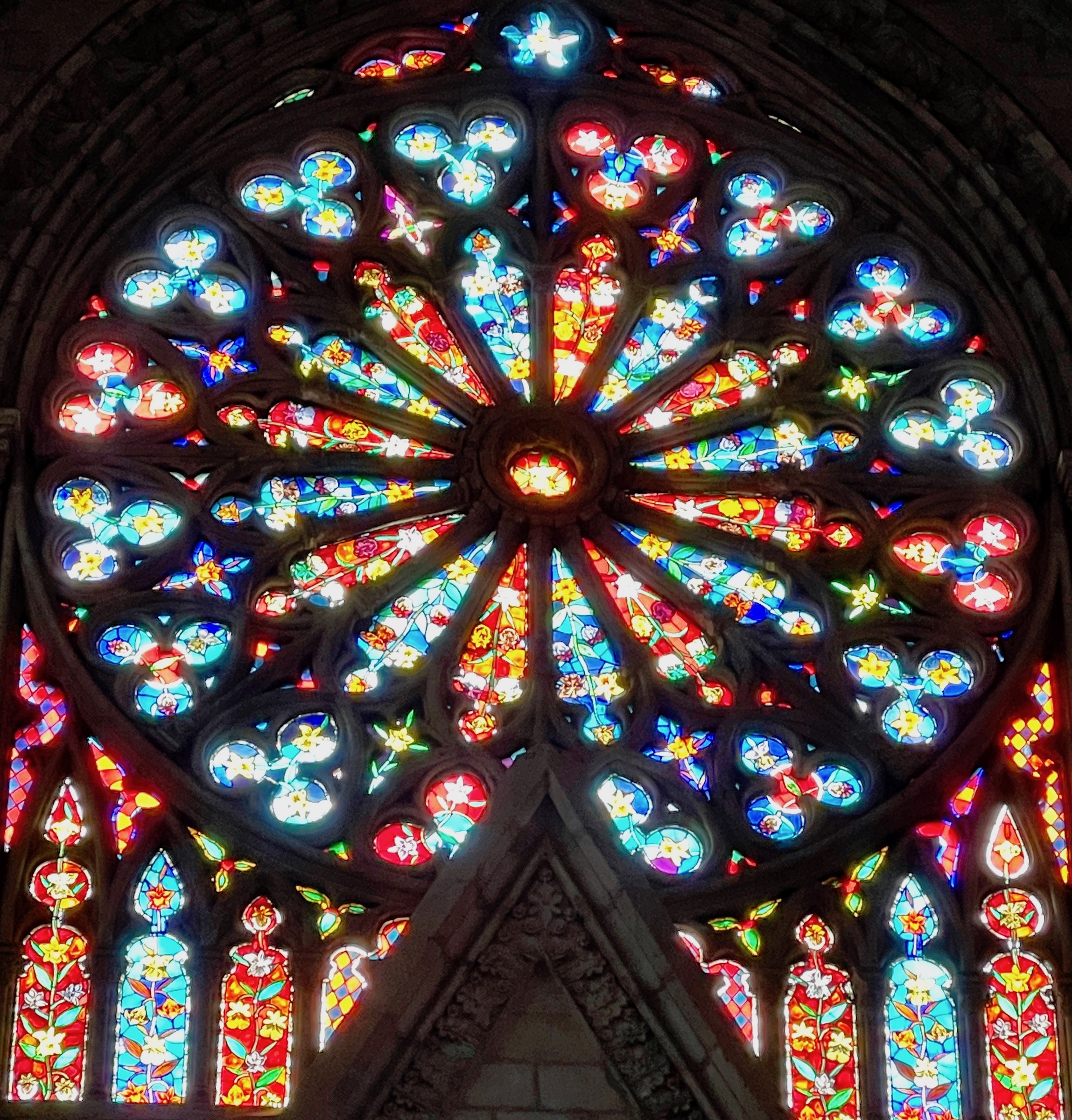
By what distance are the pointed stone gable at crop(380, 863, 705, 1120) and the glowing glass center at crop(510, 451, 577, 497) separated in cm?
252

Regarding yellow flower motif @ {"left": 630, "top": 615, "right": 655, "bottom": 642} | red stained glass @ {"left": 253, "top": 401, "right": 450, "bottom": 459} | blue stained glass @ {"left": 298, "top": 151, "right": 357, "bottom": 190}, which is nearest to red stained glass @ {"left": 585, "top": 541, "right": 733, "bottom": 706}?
yellow flower motif @ {"left": 630, "top": 615, "right": 655, "bottom": 642}

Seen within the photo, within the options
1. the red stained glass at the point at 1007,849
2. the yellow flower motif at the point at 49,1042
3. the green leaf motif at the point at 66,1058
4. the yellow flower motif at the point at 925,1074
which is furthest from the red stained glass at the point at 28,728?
the red stained glass at the point at 1007,849

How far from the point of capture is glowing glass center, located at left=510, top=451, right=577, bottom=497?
1449 centimetres

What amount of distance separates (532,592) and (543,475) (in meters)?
0.68

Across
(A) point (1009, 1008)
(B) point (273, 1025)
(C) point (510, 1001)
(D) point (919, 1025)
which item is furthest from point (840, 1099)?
(B) point (273, 1025)

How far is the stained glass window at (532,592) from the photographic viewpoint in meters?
13.0

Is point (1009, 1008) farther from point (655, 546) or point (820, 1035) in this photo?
point (655, 546)

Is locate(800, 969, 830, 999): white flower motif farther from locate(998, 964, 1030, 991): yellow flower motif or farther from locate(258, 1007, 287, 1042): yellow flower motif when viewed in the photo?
locate(258, 1007, 287, 1042): yellow flower motif

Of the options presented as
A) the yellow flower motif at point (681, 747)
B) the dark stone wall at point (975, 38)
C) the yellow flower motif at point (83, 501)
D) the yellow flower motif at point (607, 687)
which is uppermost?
the dark stone wall at point (975, 38)

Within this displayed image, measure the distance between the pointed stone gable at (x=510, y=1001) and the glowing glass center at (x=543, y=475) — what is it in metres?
2.52

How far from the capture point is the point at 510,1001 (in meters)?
12.2

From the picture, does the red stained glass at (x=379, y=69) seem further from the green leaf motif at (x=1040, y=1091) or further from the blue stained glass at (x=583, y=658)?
the green leaf motif at (x=1040, y=1091)

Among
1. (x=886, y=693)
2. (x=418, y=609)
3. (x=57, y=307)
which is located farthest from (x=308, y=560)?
(x=886, y=693)

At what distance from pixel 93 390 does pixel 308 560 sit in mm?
1281
